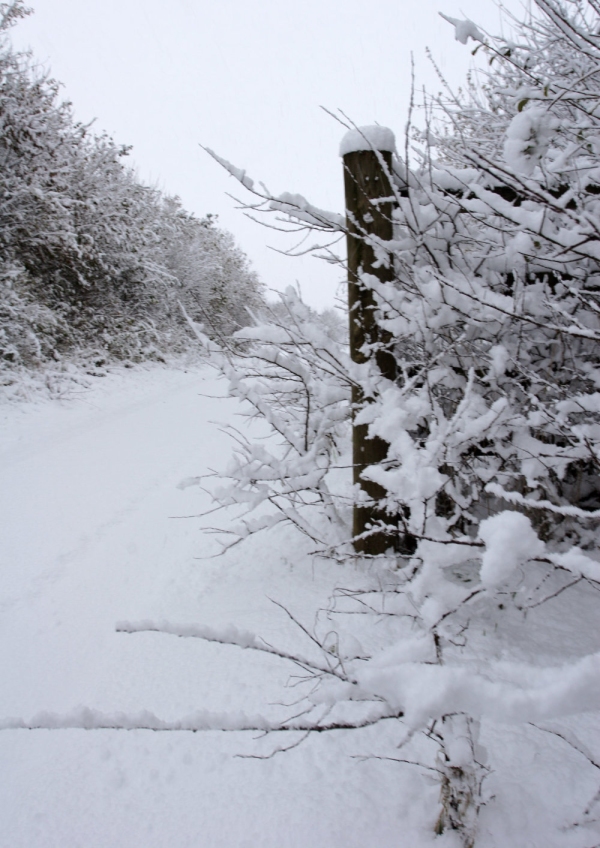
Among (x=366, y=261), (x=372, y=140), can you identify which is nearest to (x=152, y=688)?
(x=366, y=261)

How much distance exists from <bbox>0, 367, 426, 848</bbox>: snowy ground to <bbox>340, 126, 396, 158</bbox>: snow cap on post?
77.8 inches

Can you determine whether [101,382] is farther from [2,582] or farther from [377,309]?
[377,309]

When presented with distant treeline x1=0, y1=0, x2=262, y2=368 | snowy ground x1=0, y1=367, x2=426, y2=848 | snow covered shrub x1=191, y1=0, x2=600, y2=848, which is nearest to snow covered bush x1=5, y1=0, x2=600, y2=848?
snow covered shrub x1=191, y1=0, x2=600, y2=848

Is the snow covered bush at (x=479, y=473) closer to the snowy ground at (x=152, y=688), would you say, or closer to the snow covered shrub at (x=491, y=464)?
the snow covered shrub at (x=491, y=464)

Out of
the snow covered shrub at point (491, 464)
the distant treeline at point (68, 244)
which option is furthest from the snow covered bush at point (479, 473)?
the distant treeline at point (68, 244)

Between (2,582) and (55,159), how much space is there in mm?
10746

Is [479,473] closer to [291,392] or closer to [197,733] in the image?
[291,392]

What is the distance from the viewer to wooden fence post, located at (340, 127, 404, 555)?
7.19ft

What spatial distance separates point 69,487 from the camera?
4688mm

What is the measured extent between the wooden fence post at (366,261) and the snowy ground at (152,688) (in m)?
0.52

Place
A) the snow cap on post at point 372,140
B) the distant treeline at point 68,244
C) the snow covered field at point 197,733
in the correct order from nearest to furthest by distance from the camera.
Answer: the snow covered field at point 197,733 → the snow cap on post at point 372,140 → the distant treeline at point 68,244

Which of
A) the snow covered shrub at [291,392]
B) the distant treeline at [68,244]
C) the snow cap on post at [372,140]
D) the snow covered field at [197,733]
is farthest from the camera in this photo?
the distant treeline at [68,244]

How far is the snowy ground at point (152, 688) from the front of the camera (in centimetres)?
132

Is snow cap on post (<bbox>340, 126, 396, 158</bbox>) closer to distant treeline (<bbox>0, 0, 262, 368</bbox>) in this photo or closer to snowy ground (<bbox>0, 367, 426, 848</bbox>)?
snowy ground (<bbox>0, 367, 426, 848</bbox>)
